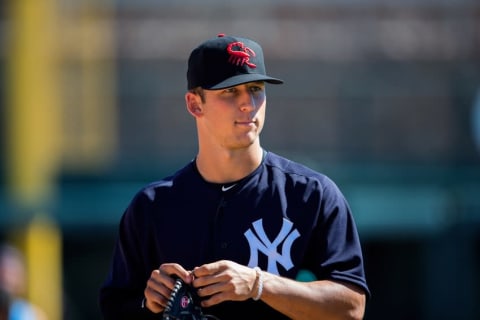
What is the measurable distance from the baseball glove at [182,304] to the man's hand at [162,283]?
2 centimetres

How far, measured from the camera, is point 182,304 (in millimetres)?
3645

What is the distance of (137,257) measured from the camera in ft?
13.2

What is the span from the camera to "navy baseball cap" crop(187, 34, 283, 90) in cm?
383

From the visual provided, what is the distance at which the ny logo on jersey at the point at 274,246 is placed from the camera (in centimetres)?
383

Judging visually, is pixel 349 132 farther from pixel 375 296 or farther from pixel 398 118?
pixel 375 296

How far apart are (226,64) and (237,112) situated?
0.18m

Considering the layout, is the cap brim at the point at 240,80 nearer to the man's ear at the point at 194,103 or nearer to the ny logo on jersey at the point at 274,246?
the man's ear at the point at 194,103

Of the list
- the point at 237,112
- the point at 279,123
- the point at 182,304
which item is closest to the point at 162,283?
the point at 182,304

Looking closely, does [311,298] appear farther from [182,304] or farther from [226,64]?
[226,64]

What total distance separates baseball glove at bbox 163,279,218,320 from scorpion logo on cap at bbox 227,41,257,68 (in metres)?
0.81

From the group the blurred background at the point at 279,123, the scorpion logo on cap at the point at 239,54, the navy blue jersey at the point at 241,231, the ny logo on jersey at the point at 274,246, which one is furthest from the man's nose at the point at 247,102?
the blurred background at the point at 279,123

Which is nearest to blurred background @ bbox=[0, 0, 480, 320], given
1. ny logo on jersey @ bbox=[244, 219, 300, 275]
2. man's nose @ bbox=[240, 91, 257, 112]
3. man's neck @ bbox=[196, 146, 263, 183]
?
man's neck @ bbox=[196, 146, 263, 183]

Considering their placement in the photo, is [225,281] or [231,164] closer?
[225,281]

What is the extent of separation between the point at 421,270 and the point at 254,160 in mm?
9144
